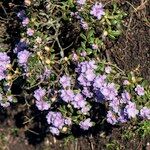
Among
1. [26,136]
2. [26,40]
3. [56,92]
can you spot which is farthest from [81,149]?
[26,40]

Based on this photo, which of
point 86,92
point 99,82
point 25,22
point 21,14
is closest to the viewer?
point 99,82

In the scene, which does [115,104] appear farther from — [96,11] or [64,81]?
[96,11]

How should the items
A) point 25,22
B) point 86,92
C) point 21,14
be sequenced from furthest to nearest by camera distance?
point 21,14 < point 25,22 < point 86,92

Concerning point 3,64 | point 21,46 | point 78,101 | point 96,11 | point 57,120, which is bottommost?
point 57,120

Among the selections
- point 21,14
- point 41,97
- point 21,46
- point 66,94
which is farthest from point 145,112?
point 21,14

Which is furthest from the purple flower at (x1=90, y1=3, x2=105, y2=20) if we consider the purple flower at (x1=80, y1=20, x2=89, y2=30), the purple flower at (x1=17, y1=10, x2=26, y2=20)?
the purple flower at (x1=17, y1=10, x2=26, y2=20)

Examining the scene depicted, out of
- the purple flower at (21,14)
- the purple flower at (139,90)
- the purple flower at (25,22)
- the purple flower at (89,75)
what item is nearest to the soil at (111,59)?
the purple flower at (21,14)

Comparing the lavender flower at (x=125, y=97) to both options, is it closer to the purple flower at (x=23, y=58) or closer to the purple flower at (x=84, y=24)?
the purple flower at (x=84, y=24)
